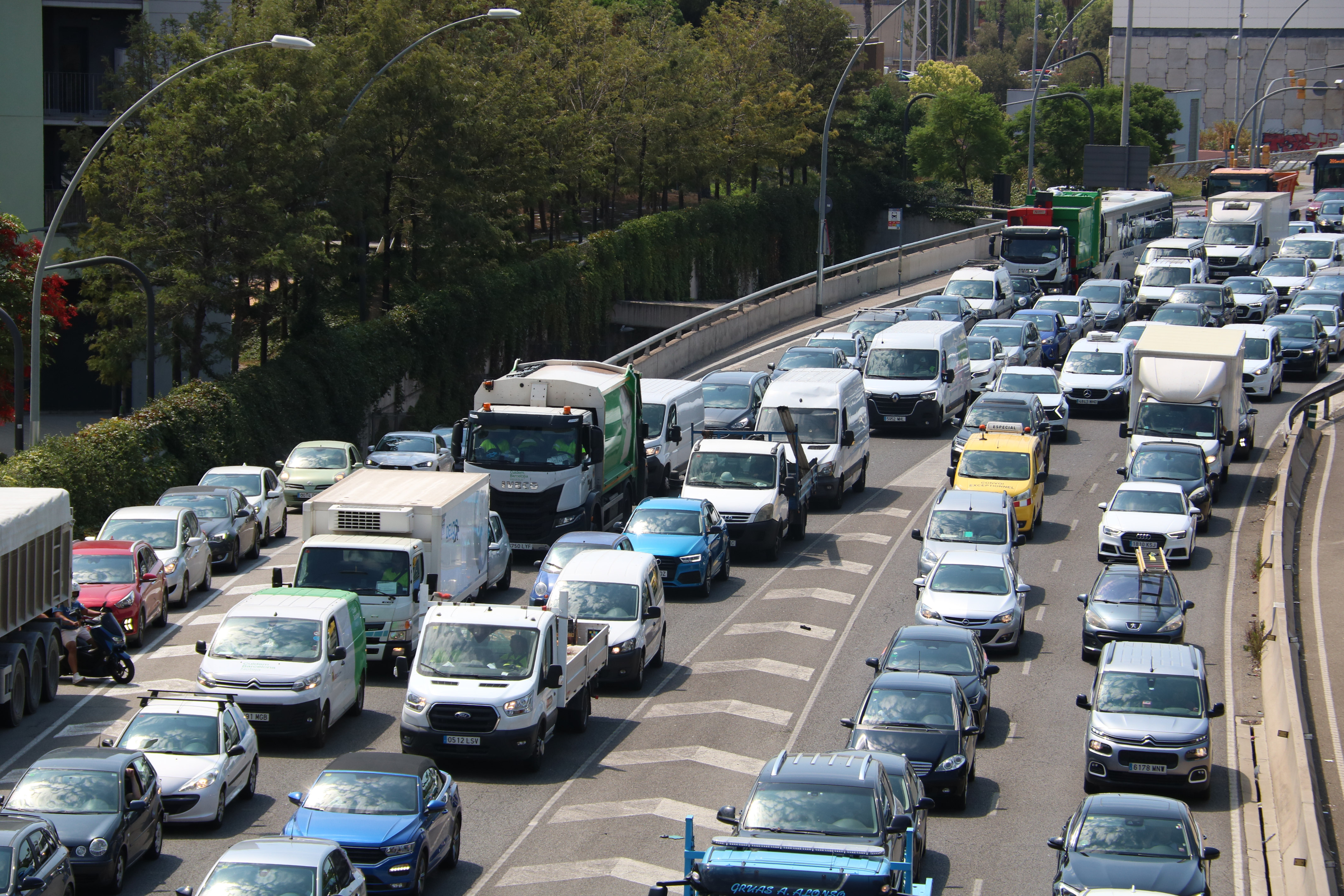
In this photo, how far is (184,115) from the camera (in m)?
36.3

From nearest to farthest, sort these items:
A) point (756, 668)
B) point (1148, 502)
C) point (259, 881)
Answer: point (259, 881) → point (756, 668) → point (1148, 502)

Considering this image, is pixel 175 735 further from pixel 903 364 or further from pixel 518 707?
pixel 903 364

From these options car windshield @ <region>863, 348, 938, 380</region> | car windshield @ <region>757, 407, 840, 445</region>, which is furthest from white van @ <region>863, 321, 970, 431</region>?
car windshield @ <region>757, 407, 840, 445</region>

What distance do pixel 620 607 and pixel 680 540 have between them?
5.11m

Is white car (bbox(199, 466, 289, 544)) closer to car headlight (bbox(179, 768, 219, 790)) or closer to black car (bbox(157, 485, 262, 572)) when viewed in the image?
black car (bbox(157, 485, 262, 572))

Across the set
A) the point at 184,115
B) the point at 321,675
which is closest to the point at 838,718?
the point at 321,675

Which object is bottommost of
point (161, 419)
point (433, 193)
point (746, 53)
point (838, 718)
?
point (838, 718)

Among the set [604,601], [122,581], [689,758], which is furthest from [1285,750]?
[122,581]

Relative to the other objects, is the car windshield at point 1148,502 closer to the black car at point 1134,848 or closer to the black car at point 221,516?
the black car at point 1134,848

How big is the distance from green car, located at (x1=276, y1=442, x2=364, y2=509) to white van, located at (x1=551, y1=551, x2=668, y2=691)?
1258 centimetres

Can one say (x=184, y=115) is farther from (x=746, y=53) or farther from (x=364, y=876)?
(x=746, y=53)

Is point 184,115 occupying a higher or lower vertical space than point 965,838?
higher

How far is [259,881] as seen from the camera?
43.3 feet

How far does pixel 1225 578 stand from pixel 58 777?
21041 millimetres
